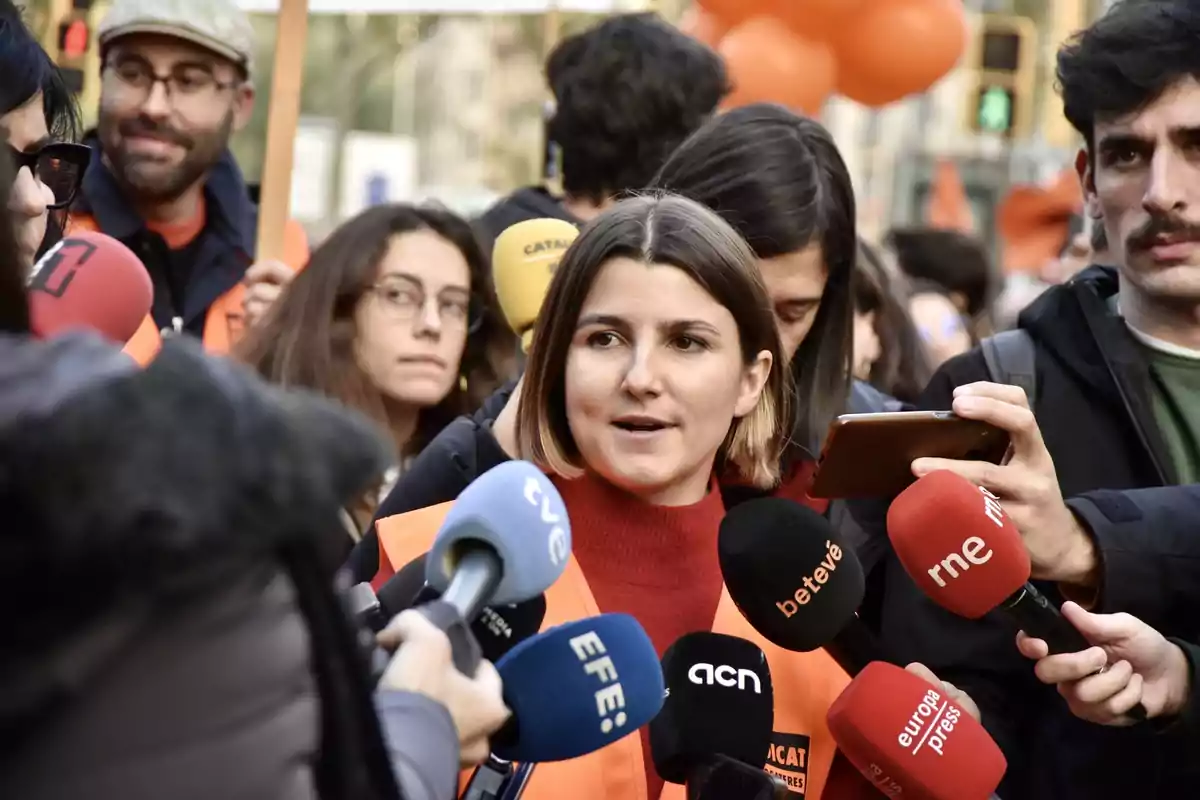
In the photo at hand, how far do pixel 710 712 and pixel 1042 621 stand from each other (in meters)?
0.52

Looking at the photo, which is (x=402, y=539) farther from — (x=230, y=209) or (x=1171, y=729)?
(x=230, y=209)

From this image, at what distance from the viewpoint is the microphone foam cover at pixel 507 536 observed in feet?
6.67

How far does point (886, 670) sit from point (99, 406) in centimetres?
169

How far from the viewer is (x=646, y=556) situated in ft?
10.2

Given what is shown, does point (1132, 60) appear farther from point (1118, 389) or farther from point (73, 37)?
point (73, 37)

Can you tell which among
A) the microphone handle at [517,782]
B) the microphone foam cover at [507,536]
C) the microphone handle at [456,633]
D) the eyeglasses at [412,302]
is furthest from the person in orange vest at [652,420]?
the eyeglasses at [412,302]

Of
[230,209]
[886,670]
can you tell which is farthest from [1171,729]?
[230,209]

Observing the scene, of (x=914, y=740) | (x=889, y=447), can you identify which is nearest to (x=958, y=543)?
(x=889, y=447)

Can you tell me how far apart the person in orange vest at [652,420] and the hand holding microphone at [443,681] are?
955 mm

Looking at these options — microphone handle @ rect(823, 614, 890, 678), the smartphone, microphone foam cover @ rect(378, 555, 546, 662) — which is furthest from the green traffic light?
microphone foam cover @ rect(378, 555, 546, 662)

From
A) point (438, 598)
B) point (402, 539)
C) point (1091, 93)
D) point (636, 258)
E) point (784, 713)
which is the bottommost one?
point (784, 713)

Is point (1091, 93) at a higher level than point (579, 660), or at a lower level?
higher

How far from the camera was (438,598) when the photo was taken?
2.06 meters

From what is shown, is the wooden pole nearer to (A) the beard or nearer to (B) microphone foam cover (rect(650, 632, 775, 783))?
(A) the beard
